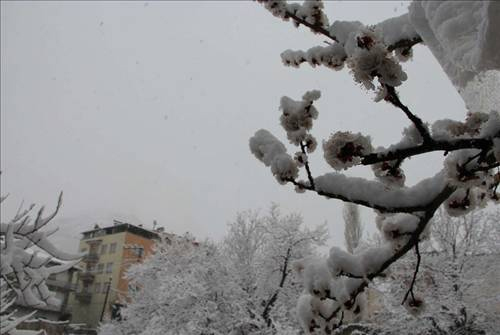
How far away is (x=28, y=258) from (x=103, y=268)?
47.8m

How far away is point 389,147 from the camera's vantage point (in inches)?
72.2

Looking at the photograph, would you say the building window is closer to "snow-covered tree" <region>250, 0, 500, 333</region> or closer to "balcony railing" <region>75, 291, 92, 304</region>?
"balcony railing" <region>75, 291, 92, 304</region>

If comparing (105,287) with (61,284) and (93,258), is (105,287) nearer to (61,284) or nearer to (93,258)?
(93,258)

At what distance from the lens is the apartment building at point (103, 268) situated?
46.3 metres

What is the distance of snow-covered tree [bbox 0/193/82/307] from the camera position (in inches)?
190

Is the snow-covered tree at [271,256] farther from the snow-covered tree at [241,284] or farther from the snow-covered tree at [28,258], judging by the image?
the snow-covered tree at [28,258]

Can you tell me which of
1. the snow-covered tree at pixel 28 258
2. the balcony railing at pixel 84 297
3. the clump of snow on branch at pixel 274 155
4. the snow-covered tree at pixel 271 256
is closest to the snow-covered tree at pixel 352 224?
the snow-covered tree at pixel 271 256

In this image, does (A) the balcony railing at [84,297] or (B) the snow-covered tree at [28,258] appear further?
(A) the balcony railing at [84,297]

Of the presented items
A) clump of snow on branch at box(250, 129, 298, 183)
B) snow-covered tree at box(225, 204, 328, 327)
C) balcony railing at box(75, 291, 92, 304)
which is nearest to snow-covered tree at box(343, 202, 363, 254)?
snow-covered tree at box(225, 204, 328, 327)

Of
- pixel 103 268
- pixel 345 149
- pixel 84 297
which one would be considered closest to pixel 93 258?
pixel 103 268

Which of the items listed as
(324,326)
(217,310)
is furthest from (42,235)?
(217,310)

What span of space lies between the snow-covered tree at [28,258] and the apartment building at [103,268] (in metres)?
41.9

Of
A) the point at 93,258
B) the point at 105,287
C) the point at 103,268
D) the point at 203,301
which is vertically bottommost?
the point at 203,301

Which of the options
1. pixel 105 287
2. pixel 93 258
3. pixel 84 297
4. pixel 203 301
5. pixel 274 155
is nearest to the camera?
pixel 274 155
